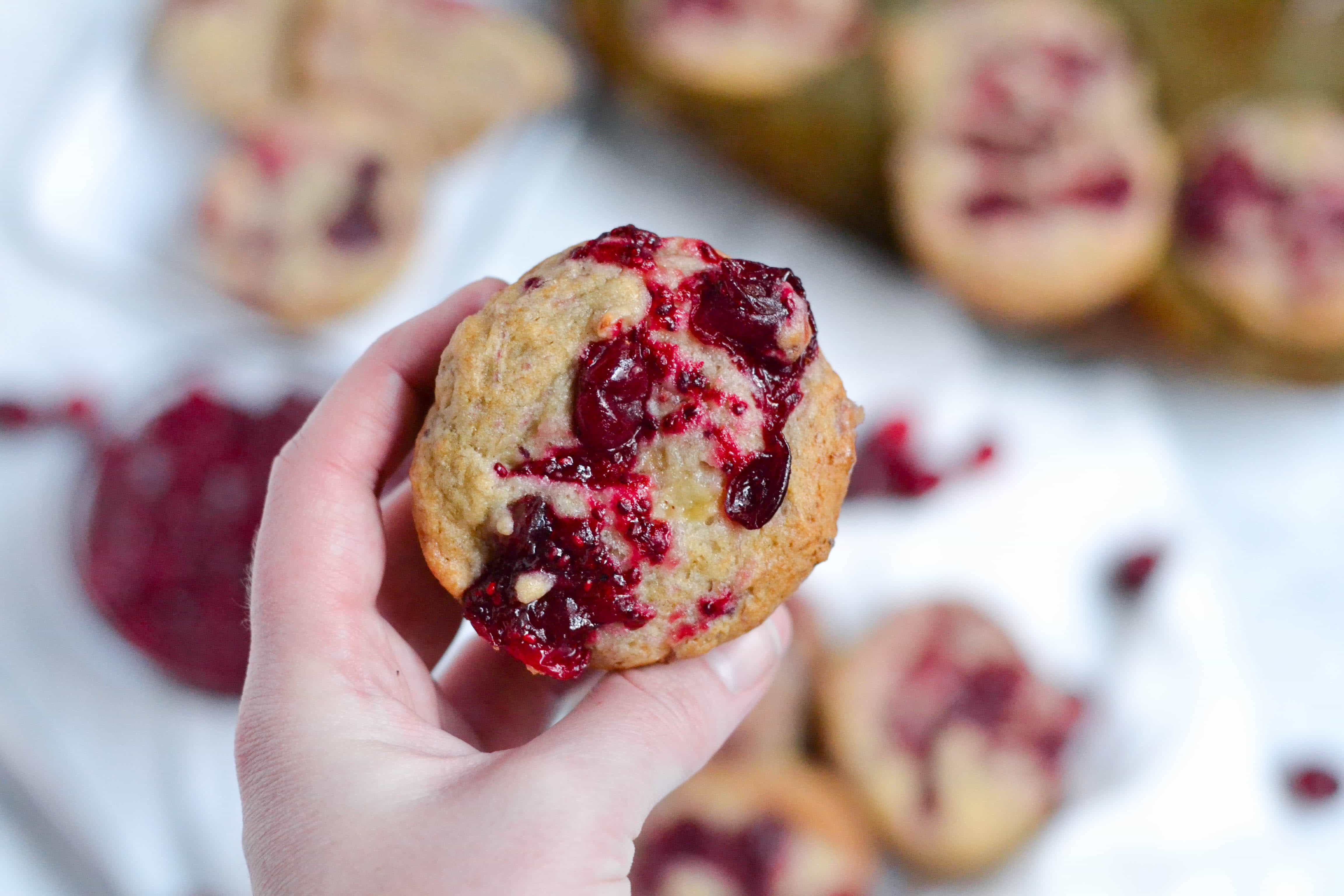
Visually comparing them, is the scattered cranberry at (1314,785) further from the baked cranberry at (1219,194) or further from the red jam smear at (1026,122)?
the red jam smear at (1026,122)

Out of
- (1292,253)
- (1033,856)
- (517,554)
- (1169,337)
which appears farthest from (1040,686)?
(517,554)

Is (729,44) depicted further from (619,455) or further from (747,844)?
(747,844)

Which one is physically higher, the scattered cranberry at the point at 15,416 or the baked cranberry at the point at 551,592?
the baked cranberry at the point at 551,592

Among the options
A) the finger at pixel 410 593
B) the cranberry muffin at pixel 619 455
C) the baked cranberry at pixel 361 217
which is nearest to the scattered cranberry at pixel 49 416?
the baked cranberry at pixel 361 217

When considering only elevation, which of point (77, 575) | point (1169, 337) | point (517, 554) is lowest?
point (1169, 337)

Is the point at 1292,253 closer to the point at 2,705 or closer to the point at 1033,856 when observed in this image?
the point at 1033,856

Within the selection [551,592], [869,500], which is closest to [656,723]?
[551,592]

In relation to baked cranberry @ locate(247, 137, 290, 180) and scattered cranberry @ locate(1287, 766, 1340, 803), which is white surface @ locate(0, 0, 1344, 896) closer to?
scattered cranberry @ locate(1287, 766, 1340, 803)
